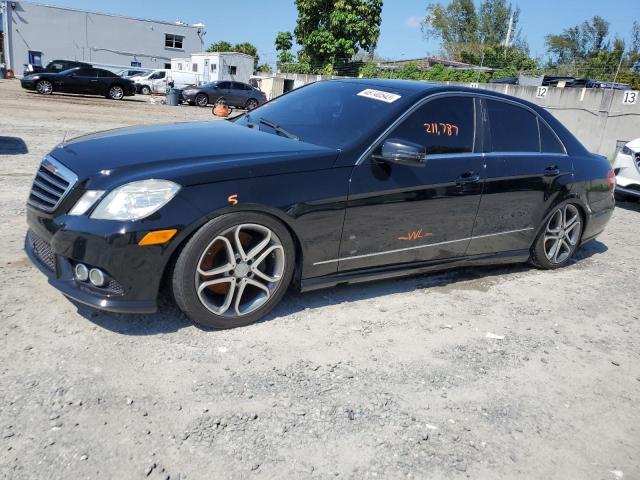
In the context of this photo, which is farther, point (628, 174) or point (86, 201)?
point (628, 174)

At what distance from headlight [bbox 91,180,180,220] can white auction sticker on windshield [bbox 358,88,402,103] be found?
1.84 meters

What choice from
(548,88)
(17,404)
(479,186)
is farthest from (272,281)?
(548,88)

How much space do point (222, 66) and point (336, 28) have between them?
8.72m

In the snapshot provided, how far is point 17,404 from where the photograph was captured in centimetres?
250

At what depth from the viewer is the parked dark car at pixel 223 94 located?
82.2 feet

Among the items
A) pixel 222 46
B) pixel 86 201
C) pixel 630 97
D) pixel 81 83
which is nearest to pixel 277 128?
pixel 86 201

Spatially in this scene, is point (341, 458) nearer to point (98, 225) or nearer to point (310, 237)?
point (310, 237)

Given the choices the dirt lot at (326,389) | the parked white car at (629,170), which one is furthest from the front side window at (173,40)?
the dirt lot at (326,389)

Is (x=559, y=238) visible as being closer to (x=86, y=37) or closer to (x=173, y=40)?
(x=86, y=37)

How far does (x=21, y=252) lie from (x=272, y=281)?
2.20 metres

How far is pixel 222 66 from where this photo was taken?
3900cm

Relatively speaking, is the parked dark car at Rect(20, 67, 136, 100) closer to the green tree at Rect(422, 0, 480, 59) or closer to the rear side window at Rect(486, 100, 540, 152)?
the rear side window at Rect(486, 100, 540, 152)

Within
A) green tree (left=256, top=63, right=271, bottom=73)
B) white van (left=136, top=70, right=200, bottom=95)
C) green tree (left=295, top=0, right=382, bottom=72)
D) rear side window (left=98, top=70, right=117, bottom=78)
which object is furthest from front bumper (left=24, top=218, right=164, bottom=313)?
green tree (left=256, top=63, right=271, bottom=73)

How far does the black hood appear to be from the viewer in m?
3.04
